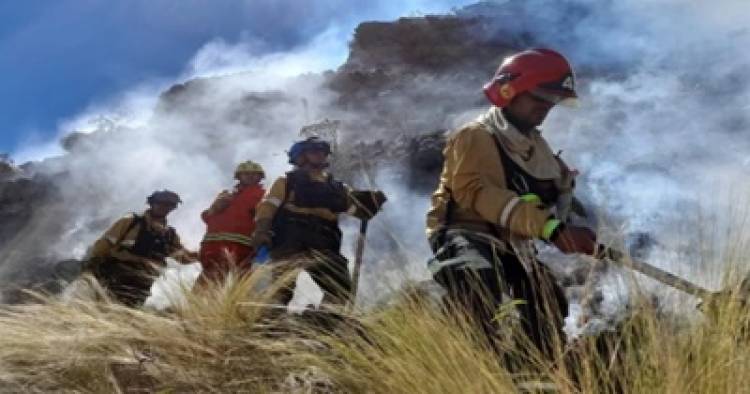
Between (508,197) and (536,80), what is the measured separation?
63cm

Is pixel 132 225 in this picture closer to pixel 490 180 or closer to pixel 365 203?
pixel 365 203

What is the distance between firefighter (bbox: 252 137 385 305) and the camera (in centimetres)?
584

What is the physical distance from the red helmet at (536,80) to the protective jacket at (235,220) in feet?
11.4

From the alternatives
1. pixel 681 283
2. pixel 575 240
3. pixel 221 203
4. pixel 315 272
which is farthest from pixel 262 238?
pixel 681 283

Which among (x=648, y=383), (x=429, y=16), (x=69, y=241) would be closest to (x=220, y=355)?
(x=648, y=383)

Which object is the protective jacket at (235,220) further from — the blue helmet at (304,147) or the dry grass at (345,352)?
the dry grass at (345,352)

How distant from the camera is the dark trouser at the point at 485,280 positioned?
3.11 m

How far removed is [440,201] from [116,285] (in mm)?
3518

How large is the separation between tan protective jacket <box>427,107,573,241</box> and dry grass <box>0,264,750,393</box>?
717 millimetres

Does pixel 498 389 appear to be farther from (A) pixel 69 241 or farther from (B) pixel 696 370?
(A) pixel 69 241

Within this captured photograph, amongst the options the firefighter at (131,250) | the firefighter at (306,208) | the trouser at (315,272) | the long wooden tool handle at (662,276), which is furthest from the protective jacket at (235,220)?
the long wooden tool handle at (662,276)

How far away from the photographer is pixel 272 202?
605 cm

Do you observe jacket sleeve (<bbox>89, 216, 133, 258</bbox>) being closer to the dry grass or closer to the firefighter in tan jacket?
the dry grass

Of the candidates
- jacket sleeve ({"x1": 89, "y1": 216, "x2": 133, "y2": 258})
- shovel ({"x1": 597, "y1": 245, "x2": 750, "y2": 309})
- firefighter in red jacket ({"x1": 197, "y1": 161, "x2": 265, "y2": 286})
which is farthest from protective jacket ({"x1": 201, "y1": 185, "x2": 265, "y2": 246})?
shovel ({"x1": 597, "y1": 245, "x2": 750, "y2": 309})
